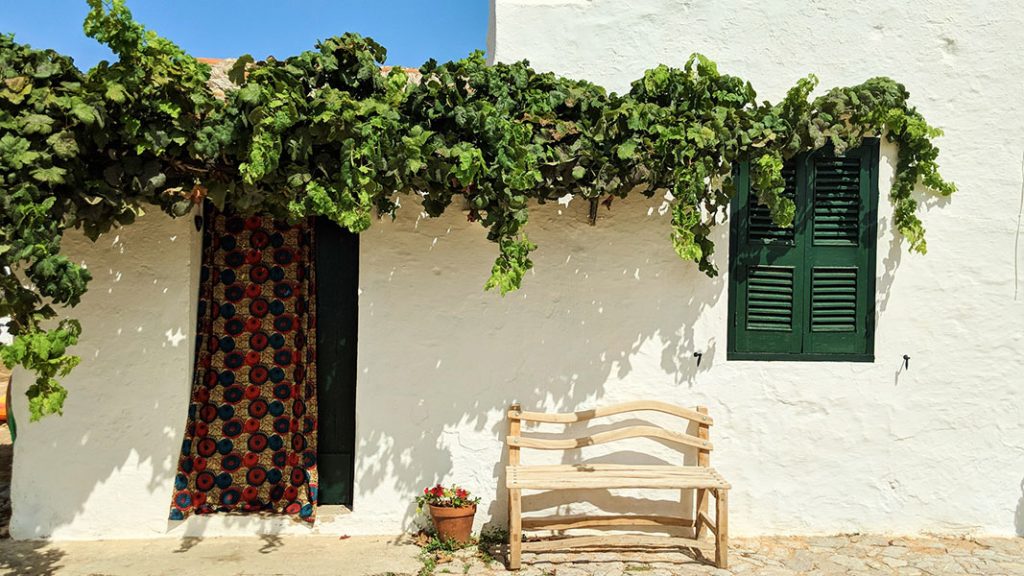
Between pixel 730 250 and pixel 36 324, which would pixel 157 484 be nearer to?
pixel 36 324

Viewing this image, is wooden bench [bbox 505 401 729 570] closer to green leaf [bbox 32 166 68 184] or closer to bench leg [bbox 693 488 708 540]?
bench leg [bbox 693 488 708 540]

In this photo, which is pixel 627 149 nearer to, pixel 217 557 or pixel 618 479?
pixel 618 479

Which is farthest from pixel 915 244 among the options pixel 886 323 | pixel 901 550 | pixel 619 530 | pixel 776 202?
pixel 619 530

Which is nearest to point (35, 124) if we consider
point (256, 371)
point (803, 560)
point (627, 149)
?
point (256, 371)

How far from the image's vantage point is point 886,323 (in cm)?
493

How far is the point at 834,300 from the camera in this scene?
16.2 ft

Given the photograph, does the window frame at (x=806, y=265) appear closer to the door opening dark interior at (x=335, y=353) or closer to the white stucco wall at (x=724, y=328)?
the white stucco wall at (x=724, y=328)

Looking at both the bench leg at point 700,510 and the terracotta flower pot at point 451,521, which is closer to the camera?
the terracotta flower pot at point 451,521

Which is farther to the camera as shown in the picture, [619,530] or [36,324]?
[619,530]

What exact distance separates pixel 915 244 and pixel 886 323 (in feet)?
1.82

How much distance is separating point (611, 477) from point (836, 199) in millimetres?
2418

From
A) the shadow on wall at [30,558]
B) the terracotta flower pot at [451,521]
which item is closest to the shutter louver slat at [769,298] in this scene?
the terracotta flower pot at [451,521]

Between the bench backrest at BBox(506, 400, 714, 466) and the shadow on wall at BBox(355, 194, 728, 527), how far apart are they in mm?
109

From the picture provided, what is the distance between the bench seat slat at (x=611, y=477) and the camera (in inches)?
171
